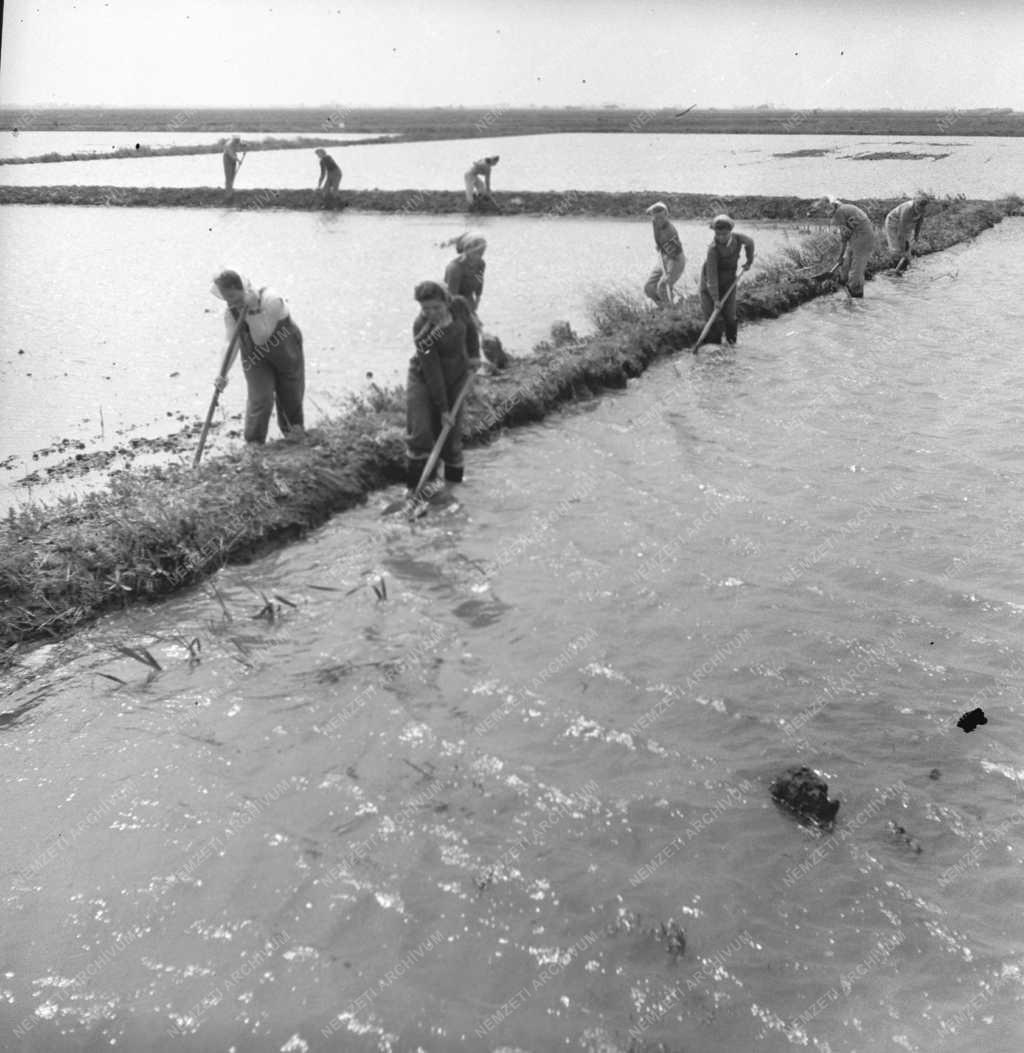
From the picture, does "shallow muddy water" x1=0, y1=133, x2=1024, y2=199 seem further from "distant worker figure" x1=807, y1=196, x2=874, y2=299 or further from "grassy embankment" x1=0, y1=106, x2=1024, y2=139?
"distant worker figure" x1=807, y1=196, x2=874, y2=299

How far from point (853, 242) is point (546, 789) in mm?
12848

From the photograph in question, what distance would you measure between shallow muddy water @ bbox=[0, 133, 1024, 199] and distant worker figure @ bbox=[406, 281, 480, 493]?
843 inches

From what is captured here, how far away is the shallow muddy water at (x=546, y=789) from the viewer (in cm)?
305

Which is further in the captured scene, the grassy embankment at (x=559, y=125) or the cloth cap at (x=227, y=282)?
the grassy embankment at (x=559, y=125)

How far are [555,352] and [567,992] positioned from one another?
8.28m

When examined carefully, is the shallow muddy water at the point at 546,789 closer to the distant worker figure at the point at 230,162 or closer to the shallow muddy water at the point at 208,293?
the shallow muddy water at the point at 208,293

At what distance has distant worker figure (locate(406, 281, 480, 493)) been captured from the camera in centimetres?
674

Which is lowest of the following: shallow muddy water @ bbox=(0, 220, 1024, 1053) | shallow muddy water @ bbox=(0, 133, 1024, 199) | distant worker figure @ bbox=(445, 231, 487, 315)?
shallow muddy water @ bbox=(0, 220, 1024, 1053)

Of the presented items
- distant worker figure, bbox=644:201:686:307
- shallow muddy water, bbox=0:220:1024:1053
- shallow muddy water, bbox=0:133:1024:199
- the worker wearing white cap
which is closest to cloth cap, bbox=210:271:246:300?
shallow muddy water, bbox=0:220:1024:1053

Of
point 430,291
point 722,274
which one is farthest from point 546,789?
point 722,274

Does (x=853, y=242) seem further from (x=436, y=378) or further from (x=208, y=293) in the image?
(x=436, y=378)

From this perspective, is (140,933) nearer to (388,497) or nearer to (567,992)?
(567,992)

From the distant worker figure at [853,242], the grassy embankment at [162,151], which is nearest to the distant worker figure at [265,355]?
the distant worker figure at [853,242]

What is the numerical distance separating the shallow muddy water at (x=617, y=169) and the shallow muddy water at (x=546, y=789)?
22648mm
